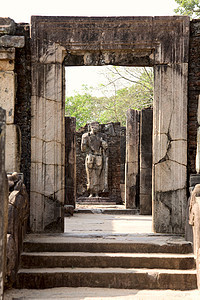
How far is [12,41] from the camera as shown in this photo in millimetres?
5777

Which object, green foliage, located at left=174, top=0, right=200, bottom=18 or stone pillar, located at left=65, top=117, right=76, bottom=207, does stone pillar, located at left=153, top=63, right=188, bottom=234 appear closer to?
stone pillar, located at left=65, top=117, right=76, bottom=207

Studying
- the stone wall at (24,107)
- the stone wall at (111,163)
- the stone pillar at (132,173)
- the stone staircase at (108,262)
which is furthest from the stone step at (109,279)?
the stone wall at (111,163)

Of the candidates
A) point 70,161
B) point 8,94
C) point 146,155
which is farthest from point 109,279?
point 70,161

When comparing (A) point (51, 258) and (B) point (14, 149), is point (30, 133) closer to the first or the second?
(B) point (14, 149)

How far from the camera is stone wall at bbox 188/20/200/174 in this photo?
5828 mm

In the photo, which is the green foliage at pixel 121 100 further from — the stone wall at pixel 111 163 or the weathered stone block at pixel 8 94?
the weathered stone block at pixel 8 94

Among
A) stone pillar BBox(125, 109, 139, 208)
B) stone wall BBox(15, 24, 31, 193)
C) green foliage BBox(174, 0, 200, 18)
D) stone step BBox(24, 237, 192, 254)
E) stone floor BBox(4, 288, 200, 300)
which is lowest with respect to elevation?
stone floor BBox(4, 288, 200, 300)

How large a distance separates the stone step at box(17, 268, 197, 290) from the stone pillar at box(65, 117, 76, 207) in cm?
616

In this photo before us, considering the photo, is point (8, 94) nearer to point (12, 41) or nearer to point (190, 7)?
point (12, 41)

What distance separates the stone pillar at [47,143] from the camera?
5.82m

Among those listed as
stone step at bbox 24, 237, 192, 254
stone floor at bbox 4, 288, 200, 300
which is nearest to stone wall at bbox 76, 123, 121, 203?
stone step at bbox 24, 237, 192, 254

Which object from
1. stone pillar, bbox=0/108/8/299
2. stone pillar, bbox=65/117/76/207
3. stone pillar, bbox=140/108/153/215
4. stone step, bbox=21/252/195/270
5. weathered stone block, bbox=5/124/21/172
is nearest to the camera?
stone pillar, bbox=0/108/8/299

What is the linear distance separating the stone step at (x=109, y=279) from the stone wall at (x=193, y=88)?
1.70 m

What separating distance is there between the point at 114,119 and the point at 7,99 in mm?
16395
